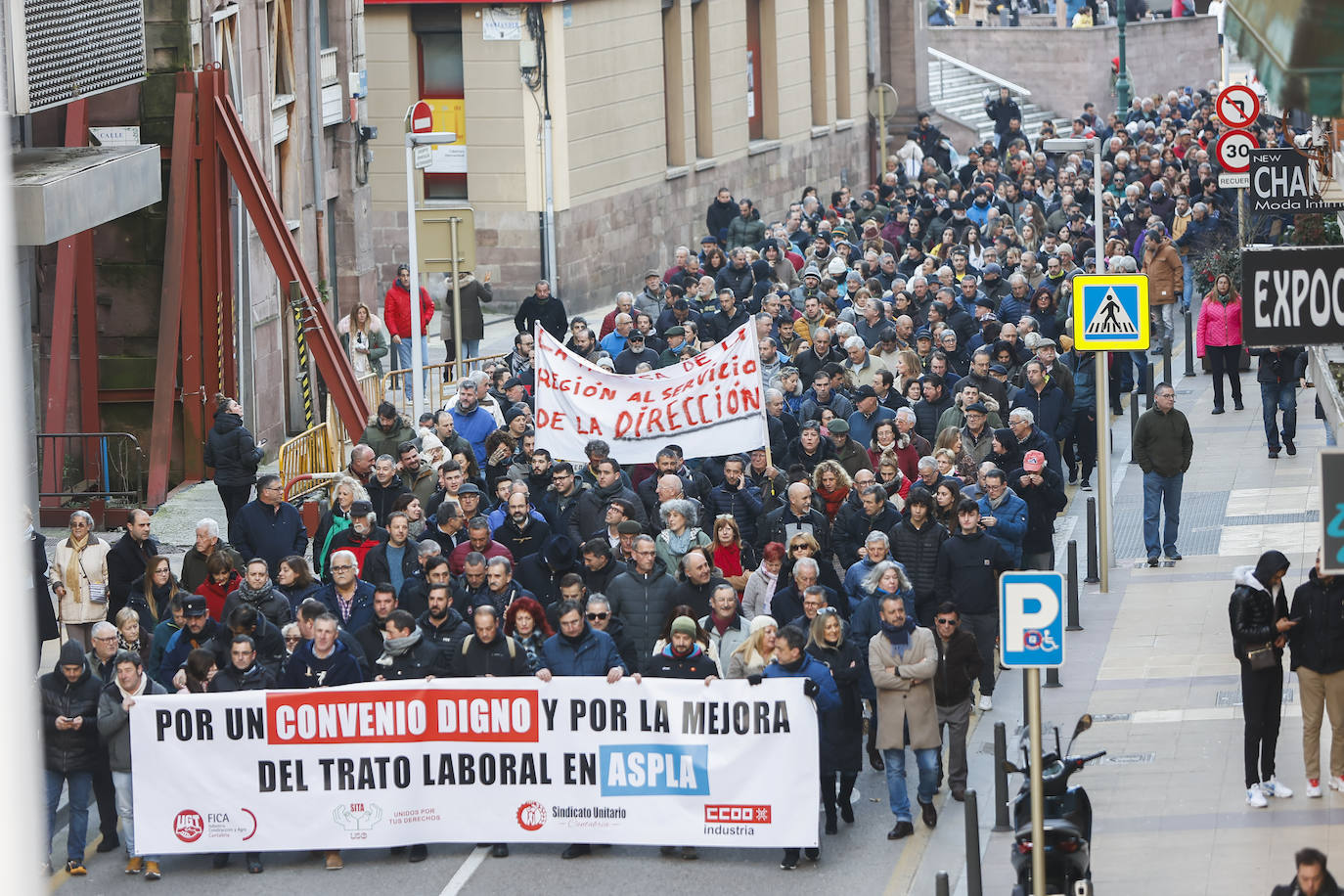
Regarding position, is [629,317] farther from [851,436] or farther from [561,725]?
[561,725]

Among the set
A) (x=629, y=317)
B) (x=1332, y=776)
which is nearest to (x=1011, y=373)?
(x=629, y=317)

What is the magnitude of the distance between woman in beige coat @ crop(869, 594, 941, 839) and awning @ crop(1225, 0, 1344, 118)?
613 centimetres

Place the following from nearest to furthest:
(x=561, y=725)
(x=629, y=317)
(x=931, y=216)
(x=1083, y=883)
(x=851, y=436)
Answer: (x=1083, y=883), (x=561, y=725), (x=851, y=436), (x=629, y=317), (x=931, y=216)

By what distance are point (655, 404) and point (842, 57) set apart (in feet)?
112

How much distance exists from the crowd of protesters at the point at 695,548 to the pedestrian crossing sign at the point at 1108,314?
100 cm

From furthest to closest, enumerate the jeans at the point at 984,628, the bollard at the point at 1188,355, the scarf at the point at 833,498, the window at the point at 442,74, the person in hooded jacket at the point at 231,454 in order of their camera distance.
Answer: the window at the point at 442,74, the bollard at the point at 1188,355, the person in hooded jacket at the point at 231,454, the scarf at the point at 833,498, the jeans at the point at 984,628

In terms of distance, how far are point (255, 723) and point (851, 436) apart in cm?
721

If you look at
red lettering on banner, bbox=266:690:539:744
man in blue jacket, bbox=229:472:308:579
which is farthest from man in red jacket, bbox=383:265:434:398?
red lettering on banner, bbox=266:690:539:744

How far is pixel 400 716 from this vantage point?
11797mm

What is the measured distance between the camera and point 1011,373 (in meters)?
20.0

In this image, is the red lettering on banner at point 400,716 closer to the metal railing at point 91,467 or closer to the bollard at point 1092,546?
the bollard at point 1092,546

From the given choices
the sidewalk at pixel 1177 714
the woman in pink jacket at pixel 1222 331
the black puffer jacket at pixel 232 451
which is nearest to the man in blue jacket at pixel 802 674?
the sidewalk at pixel 1177 714

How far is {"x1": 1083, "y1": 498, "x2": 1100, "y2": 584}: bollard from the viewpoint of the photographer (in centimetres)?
1758

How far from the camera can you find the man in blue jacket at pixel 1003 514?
14727 mm
